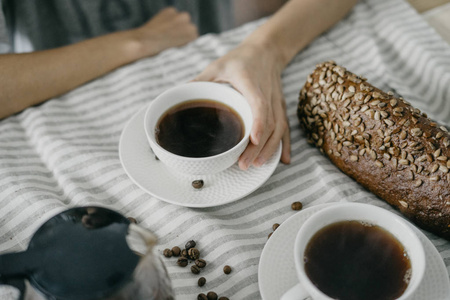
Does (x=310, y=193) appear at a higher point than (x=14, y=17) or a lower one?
lower

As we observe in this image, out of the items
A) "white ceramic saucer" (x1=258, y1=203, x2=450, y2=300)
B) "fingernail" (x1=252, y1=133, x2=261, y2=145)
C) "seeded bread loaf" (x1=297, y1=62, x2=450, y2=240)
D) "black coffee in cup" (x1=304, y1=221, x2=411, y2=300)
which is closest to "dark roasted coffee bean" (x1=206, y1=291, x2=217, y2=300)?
"white ceramic saucer" (x1=258, y1=203, x2=450, y2=300)

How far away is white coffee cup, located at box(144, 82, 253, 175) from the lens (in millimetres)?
919

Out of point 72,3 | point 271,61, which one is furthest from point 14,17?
point 271,61

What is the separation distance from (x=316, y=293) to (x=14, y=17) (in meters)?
1.42

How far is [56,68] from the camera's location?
1.26 m

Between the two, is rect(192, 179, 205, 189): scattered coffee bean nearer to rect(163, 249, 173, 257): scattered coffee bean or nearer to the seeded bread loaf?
rect(163, 249, 173, 257): scattered coffee bean

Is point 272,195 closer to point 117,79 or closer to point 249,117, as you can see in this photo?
point 249,117

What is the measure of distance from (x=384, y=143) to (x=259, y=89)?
1.07 feet

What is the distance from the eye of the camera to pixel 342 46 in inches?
56.4

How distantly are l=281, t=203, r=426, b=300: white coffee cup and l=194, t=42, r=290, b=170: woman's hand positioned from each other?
259mm

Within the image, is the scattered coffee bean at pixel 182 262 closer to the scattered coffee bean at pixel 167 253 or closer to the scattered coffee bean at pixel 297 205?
the scattered coffee bean at pixel 167 253

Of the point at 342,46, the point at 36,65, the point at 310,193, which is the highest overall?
the point at 36,65

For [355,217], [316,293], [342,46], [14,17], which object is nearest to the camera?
[316,293]

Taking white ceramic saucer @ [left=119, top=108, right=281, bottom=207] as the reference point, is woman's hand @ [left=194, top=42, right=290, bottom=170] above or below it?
above
